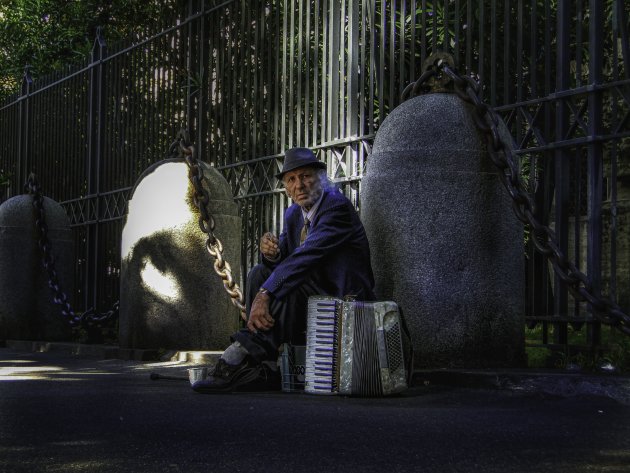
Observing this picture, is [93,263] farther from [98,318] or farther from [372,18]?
[372,18]

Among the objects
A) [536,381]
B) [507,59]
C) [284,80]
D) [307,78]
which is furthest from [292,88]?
[536,381]

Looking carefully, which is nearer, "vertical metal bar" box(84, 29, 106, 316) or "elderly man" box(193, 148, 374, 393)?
"elderly man" box(193, 148, 374, 393)

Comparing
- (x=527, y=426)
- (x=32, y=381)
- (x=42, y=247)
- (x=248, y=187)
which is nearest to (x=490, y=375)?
(x=527, y=426)

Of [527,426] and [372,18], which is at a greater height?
[372,18]

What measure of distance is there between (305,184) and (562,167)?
6.18 ft

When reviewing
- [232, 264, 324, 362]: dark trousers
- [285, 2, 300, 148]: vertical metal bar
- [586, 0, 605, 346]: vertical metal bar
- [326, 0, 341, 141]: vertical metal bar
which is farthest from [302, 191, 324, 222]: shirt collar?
[285, 2, 300, 148]: vertical metal bar

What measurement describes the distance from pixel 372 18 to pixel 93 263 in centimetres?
689

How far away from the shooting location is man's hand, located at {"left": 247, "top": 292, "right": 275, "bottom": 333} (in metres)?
6.08

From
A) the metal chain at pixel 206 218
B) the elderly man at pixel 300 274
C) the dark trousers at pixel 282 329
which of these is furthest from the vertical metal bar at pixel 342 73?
the dark trousers at pixel 282 329

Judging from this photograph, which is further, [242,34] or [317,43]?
[242,34]

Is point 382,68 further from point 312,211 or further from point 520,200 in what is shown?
point 520,200

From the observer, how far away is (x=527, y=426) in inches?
178

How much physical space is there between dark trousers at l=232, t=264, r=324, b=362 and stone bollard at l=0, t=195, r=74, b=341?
7374 mm

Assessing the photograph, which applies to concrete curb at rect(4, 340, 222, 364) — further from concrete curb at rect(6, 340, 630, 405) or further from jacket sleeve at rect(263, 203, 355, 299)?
concrete curb at rect(6, 340, 630, 405)
